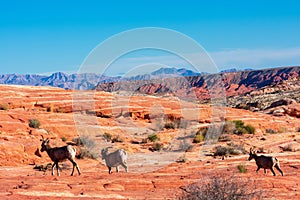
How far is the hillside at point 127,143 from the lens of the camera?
14750mm

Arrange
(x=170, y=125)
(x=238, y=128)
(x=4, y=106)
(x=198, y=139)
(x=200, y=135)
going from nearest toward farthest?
(x=198, y=139) < (x=200, y=135) < (x=4, y=106) < (x=238, y=128) < (x=170, y=125)

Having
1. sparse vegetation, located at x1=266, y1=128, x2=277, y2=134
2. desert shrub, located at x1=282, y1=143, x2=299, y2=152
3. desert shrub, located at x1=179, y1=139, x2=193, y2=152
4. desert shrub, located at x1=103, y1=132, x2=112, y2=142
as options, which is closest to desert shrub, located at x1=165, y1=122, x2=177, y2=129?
desert shrub, located at x1=179, y1=139, x2=193, y2=152

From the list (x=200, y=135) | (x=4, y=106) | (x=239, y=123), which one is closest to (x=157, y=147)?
(x=200, y=135)

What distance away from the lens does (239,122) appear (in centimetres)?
3900

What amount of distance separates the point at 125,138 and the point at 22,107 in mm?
10273

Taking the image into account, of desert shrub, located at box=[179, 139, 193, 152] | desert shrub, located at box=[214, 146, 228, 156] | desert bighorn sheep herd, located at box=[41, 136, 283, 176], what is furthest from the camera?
desert shrub, located at box=[179, 139, 193, 152]

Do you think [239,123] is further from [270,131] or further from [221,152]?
[221,152]

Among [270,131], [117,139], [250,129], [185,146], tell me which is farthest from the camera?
[270,131]

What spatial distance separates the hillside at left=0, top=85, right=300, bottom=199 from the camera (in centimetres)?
1475

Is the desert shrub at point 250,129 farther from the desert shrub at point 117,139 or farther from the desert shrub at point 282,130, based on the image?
the desert shrub at point 117,139

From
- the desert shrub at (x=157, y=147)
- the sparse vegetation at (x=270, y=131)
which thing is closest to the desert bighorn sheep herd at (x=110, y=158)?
the desert shrub at (x=157, y=147)

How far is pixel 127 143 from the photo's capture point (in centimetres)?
3036

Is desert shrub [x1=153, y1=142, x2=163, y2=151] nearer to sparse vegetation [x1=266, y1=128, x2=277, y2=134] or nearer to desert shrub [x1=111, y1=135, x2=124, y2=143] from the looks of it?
desert shrub [x1=111, y1=135, x2=124, y2=143]

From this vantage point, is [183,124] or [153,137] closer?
[153,137]
